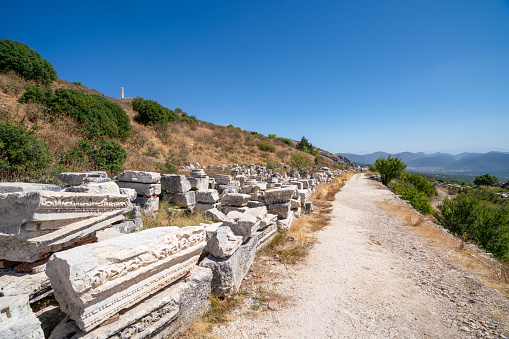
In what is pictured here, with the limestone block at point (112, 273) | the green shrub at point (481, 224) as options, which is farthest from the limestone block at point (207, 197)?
the green shrub at point (481, 224)

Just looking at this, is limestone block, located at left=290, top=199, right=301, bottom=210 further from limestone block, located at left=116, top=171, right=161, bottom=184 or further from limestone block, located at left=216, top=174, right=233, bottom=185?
limestone block, located at left=116, top=171, right=161, bottom=184

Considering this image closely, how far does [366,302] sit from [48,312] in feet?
13.2

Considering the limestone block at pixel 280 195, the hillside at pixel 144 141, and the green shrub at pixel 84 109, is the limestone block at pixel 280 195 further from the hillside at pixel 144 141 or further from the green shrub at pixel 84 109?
the green shrub at pixel 84 109

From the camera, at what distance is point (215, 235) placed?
343 centimetres

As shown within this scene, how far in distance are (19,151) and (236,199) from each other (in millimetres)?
5934

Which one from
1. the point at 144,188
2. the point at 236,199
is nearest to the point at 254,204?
the point at 236,199

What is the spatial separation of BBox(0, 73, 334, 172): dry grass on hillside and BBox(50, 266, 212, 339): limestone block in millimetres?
8241

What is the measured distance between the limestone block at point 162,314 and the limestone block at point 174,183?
3950 mm

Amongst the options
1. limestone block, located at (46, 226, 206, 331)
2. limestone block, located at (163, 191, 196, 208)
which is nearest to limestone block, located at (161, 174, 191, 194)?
limestone block, located at (163, 191, 196, 208)

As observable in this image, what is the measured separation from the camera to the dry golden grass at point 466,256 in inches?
158

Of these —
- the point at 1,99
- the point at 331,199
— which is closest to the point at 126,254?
the point at 331,199

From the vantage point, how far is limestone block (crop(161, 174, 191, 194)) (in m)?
6.66

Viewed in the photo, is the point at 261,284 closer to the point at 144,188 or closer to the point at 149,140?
the point at 144,188

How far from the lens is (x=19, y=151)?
566cm
